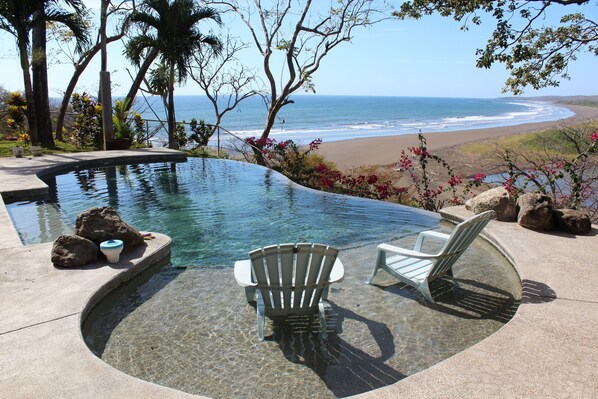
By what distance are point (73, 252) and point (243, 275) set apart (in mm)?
1831

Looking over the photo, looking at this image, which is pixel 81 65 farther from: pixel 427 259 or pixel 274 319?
pixel 427 259

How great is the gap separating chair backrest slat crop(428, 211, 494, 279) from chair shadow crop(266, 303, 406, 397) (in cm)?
88

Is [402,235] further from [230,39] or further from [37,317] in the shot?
[230,39]

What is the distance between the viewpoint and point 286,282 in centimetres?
358

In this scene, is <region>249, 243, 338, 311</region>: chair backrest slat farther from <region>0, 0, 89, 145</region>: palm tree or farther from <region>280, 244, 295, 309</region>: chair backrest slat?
<region>0, 0, 89, 145</region>: palm tree

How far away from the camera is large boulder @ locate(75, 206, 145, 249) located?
496cm

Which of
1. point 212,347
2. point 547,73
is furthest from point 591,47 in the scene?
point 212,347

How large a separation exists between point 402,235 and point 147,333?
3875 mm

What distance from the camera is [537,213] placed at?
5.93 m

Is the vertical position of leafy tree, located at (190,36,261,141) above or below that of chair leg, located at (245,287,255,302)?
above

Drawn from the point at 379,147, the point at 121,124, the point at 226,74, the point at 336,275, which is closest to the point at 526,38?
the point at 336,275

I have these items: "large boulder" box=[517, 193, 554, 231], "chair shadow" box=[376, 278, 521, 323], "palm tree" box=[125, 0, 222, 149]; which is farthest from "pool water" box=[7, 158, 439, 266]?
"palm tree" box=[125, 0, 222, 149]

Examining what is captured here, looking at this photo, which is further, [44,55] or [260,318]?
[44,55]

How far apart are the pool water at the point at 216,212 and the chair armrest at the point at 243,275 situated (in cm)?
111
